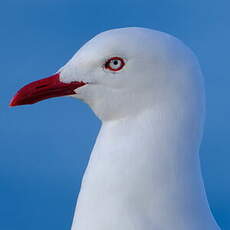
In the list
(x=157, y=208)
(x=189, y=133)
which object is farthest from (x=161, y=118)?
(x=157, y=208)

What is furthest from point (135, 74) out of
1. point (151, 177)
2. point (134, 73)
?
point (151, 177)

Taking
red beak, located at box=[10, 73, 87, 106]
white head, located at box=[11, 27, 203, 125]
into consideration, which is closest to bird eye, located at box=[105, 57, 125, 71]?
white head, located at box=[11, 27, 203, 125]

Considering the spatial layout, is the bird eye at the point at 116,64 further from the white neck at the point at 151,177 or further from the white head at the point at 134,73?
the white neck at the point at 151,177

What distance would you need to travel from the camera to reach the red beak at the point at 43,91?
4266mm

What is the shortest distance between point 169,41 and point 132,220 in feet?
2.87

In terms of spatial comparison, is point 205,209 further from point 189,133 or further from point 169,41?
point 169,41

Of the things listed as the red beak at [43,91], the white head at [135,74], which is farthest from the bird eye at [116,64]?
the red beak at [43,91]

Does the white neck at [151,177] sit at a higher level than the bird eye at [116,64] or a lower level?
lower

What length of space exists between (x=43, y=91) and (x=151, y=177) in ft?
2.29

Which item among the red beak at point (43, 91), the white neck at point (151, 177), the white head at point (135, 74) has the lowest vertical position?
the white neck at point (151, 177)

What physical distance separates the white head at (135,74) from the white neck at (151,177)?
0.22ft

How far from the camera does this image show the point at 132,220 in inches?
163

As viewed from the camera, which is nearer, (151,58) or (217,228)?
(151,58)

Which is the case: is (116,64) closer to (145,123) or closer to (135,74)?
(135,74)
